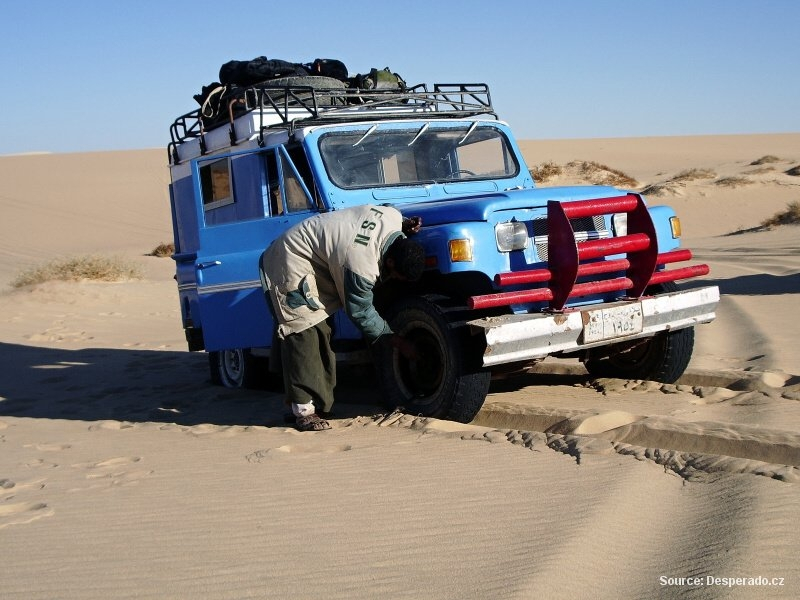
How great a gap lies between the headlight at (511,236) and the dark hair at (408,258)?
48cm

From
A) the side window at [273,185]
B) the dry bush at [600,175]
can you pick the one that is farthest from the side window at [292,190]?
the dry bush at [600,175]

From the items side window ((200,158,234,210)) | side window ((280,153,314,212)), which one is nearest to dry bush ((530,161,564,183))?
side window ((200,158,234,210))

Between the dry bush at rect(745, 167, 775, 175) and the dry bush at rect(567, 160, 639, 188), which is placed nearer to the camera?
the dry bush at rect(567, 160, 639, 188)

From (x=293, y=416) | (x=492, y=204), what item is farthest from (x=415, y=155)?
(x=293, y=416)

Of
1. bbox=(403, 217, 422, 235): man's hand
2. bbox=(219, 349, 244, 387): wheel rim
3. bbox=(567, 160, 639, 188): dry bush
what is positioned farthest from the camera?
bbox=(567, 160, 639, 188): dry bush

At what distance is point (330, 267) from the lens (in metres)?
6.28

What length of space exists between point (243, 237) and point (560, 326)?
109 inches

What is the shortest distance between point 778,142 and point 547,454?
67.2 metres

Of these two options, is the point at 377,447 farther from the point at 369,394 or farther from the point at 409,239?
the point at 369,394

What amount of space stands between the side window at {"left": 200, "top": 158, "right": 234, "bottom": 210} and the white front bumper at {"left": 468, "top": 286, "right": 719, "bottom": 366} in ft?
9.97

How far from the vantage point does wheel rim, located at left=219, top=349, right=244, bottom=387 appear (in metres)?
8.98

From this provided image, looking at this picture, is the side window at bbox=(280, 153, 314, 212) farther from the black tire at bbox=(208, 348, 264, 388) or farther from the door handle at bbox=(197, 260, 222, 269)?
the black tire at bbox=(208, 348, 264, 388)

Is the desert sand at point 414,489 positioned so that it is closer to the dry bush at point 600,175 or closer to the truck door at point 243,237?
the truck door at point 243,237

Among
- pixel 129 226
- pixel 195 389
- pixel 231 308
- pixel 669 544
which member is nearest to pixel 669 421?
pixel 669 544
